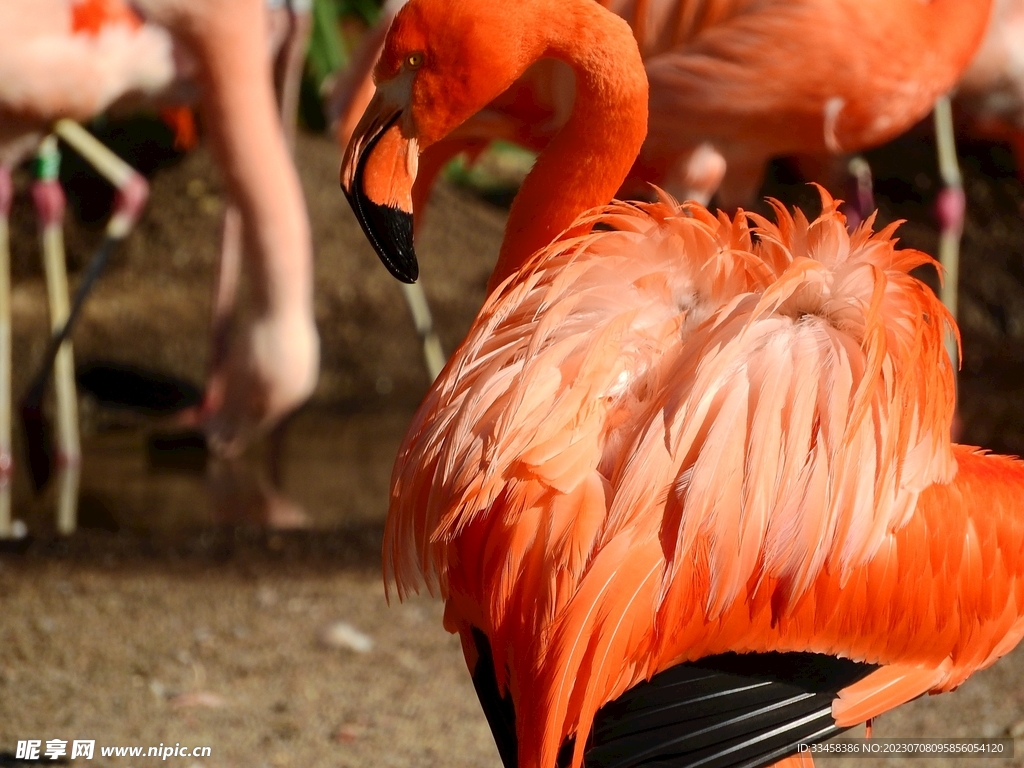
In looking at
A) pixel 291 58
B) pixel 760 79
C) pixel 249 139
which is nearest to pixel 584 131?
pixel 760 79

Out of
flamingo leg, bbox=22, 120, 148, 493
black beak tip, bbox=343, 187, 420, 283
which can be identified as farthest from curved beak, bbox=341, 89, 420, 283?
flamingo leg, bbox=22, 120, 148, 493

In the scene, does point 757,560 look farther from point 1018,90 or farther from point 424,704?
point 1018,90

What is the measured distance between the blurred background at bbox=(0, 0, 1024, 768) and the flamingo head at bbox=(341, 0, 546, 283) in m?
1.16

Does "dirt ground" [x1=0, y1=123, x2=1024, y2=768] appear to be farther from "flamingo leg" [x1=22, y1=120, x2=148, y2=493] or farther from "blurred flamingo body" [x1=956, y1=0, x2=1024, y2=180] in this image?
"blurred flamingo body" [x1=956, y1=0, x2=1024, y2=180]

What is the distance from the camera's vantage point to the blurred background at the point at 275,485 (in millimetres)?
2605

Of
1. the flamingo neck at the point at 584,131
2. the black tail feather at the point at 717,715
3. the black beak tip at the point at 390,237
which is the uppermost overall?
the flamingo neck at the point at 584,131

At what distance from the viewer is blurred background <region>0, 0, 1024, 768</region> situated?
2.61 m

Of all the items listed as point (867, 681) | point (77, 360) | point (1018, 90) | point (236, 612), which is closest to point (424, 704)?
point (236, 612)

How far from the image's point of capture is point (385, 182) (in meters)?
1.76

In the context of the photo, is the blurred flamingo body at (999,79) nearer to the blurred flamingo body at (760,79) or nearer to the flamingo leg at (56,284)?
the blurred flamingo body at (760,79)

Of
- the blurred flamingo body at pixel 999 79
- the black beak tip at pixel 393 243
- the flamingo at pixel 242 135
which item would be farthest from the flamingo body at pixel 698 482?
the blurred flamingo body at pixel 999 79

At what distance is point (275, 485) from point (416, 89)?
275 cm

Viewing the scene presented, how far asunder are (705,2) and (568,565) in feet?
6.41

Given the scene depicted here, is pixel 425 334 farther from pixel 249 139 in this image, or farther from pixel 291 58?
pixel 291 58
